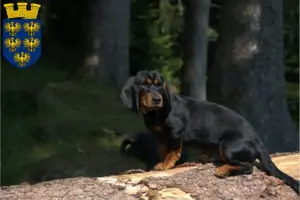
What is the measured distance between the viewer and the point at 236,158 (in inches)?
217

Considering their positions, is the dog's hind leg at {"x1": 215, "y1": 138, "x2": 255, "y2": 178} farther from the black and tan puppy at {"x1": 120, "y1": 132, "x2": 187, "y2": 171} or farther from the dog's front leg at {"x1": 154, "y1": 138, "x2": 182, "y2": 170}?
the black and tan puppy at {"x1": 120, "y1": 132, "x2": 187, "y2": 171}

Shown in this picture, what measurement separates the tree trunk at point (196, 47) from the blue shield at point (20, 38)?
3.08 m

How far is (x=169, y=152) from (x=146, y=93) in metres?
0.51

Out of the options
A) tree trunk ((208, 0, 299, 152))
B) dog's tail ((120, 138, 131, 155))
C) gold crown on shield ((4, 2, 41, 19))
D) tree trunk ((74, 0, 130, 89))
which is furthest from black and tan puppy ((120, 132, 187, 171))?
tree trunk ((74, 0, 130, 89))

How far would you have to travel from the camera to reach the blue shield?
7.35m

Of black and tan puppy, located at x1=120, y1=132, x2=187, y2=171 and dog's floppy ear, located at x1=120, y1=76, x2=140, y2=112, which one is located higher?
dog's floppy ear, located at x1=120, y1=76, x2=140, y2=112

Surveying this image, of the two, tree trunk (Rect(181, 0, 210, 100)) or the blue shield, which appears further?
tree trunk (Rect(181, 0, 210, 100))

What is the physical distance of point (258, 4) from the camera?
9953 mm

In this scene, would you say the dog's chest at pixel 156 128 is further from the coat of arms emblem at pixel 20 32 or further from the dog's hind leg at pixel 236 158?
the coat of arms emblem at pixel 20 32

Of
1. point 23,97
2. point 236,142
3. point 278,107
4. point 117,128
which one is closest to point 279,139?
point 278,107

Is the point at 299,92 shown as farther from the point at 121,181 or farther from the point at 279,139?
the point at 121,181

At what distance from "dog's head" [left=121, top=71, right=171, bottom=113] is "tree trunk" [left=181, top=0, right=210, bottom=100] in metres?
4.73

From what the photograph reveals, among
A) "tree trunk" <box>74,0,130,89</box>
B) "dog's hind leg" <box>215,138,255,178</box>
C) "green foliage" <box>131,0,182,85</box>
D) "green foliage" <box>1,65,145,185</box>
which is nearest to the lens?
"dog's hind leg" <box>215,138,255,178</box>

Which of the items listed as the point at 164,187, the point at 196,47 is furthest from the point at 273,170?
the point at 196,47
